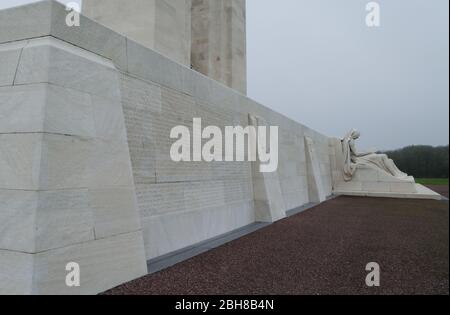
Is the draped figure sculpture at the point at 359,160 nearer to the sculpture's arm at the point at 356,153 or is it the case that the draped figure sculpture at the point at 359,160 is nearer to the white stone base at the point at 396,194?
the sculpture's arm at the point at 356,153

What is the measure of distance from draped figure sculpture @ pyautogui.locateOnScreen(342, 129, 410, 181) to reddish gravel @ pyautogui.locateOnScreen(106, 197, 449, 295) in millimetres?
10249

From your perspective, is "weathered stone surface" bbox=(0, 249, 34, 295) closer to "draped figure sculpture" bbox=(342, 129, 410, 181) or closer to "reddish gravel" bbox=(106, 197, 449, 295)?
"reddish gravel" bbox=(106, 197, 449, 295)

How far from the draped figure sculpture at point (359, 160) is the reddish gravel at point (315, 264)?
10.2 m

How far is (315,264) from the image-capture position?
4.25m

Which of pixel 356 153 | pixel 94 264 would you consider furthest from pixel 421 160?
pixel 94 264

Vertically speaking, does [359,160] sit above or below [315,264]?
above

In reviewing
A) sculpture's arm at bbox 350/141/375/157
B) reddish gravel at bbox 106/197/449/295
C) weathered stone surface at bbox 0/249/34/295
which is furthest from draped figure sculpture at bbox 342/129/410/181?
weathered stone surface at bbox 0/249/34/295

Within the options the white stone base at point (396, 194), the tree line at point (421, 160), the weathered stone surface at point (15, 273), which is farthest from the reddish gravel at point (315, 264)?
the tree line at point (421, 160)

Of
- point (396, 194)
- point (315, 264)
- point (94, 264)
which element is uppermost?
point (396, 194)

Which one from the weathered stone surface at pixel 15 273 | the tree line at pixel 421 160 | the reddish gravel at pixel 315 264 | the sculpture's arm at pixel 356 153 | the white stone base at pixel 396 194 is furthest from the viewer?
the tree line at pixel 421 160

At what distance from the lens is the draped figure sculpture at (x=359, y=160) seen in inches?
659

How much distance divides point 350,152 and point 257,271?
15681mm

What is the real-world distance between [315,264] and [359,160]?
14.6 meters

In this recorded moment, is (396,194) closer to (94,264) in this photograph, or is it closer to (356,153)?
(356,153)
